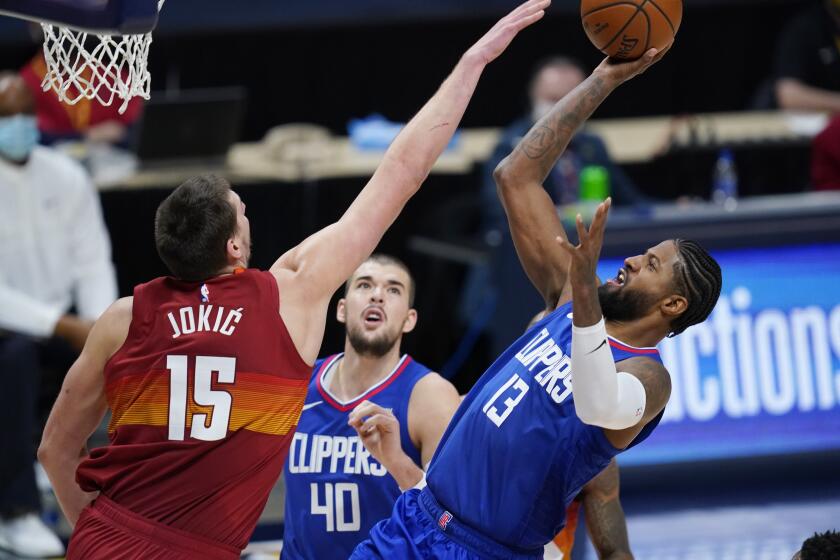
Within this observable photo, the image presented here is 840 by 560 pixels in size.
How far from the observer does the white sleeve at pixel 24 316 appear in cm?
793

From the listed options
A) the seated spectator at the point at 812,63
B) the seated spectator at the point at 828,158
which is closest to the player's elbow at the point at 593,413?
the seated spectator at the point at 828,158

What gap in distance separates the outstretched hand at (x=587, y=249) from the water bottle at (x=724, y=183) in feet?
16.0

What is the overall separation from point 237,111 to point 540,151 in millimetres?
5393

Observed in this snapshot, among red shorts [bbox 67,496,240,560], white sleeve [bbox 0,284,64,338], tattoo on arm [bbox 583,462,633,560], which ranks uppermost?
red shorts [bbox 67,496,240,560]

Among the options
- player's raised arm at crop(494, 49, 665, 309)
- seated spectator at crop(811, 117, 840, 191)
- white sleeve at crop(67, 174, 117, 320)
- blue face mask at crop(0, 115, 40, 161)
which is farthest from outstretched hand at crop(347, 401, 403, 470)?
seated spectator at crop(811, 117, 840, 191)

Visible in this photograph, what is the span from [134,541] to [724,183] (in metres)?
6.36

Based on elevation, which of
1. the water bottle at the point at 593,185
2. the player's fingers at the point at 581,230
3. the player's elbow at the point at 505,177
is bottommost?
the water bottle at the point at 593,185

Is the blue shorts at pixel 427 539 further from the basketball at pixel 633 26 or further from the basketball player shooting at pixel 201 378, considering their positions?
the basketball at pixel 633 26

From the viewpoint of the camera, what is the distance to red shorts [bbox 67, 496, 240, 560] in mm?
4070

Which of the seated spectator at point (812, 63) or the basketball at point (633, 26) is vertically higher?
the basketball at point (633, 26)

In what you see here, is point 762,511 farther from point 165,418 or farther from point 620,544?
point 165,418

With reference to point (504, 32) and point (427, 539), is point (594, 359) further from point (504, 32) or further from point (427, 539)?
point (504, 32)

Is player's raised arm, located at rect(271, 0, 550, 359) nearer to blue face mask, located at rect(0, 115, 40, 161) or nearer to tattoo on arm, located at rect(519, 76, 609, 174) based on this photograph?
tattoo on arm, located at rect(519, 76, 609, 174)

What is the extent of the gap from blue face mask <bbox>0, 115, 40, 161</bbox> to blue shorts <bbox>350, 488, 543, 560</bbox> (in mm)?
4513
